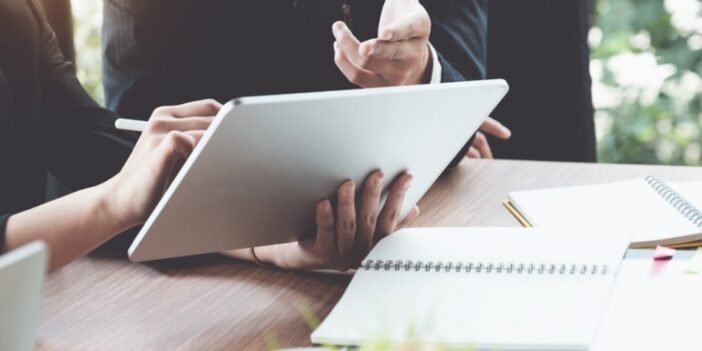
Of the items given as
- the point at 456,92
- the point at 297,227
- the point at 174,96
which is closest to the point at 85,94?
the point at 174,96

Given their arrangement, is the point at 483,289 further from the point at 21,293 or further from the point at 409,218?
the point at 21,293

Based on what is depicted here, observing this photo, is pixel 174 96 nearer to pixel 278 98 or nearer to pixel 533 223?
pixel 533 223

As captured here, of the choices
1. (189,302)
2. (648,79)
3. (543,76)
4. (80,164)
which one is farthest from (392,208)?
(648,79)

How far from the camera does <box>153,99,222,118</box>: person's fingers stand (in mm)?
1037

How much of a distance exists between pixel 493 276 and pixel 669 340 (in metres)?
0.19

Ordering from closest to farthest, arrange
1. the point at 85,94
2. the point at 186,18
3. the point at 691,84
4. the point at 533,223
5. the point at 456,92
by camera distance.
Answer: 1. the point at 456,92
2. the point at 533,223
3. the point at 85,94
4. the point at 186,18
5. the point at 691,84

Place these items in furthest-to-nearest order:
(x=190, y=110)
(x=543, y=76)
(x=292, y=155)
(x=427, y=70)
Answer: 1. (x=543, y=76)
2. (x=427, y=70)
3. (x=190, y=110)
4. (x=292, y=155)

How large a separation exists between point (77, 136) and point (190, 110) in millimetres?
293

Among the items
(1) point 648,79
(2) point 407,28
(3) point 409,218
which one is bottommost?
(1) point 648,79

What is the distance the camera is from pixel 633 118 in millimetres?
3203

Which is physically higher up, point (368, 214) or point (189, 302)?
point (368, 214)

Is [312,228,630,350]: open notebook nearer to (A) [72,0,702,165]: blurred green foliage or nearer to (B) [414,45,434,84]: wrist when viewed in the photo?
(B) [414,45,434,84]: wrist

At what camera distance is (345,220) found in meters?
0.95

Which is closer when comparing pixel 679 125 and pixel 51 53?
pixel 51 53
